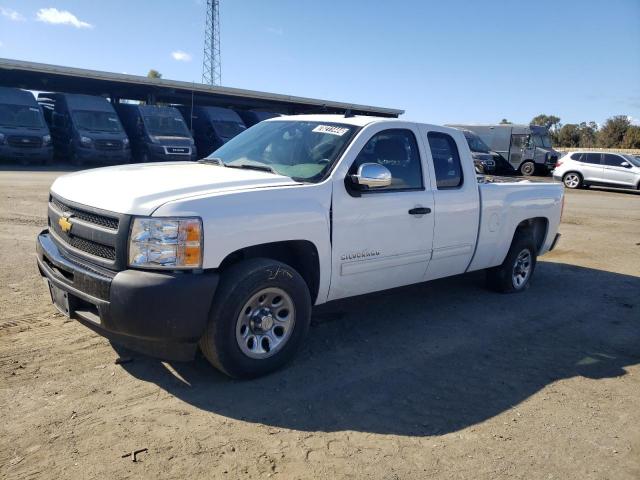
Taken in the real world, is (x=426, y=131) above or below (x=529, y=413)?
above

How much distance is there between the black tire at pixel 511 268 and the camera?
6.42m

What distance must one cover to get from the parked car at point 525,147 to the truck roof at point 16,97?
22002 millimetres

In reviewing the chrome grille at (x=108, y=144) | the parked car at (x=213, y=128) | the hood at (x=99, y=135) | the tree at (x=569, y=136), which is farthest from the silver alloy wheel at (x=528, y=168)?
the tree at (x=569, y=136)

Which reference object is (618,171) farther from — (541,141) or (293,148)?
(293,148)

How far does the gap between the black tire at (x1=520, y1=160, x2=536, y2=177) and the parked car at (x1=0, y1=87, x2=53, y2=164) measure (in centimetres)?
2239

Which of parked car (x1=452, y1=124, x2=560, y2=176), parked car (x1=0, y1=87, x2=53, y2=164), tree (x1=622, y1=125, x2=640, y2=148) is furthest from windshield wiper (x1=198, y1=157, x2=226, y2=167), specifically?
tree (x1=622, y1=125, x2=640, y2=148)

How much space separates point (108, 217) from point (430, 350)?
9.18 feet

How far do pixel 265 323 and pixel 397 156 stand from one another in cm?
204

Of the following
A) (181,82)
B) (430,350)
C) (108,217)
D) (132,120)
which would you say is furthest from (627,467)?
(181,82)

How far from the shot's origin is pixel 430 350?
15.3 ft

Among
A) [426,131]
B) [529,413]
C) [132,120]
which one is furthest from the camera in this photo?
[132,120]

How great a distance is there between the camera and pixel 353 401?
3686 millimetres

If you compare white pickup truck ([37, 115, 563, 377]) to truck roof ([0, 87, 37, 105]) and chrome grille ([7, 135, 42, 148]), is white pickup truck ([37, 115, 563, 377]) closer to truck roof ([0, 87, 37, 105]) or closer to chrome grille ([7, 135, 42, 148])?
chrome grille ([7, 135, 42, 148])

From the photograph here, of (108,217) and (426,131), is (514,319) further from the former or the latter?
(108,217)
